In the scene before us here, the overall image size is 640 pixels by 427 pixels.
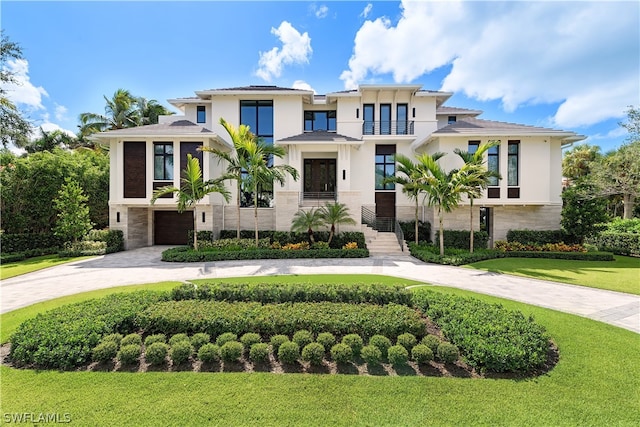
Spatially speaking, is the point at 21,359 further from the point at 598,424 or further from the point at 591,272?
the point at 591,272

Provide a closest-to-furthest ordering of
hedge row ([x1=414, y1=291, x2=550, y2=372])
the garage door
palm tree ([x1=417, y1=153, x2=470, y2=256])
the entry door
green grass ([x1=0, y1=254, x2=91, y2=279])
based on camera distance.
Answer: hedge row ([x1=414, y1=291, x2=550, y2=372]) < green grass ([x1=0, y1=254, x2=91, y2=279]) < palm tree ([x1=417, y1=153, x2=470, y2=256]) < the garage door < the entry door

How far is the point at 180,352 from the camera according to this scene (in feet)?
14.5

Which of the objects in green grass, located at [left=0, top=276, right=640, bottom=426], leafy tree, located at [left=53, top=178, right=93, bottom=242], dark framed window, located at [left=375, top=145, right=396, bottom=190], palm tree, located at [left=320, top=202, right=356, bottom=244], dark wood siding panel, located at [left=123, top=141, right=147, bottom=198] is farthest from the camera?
dark framed window, located at [left=375, top=145, right=396, bottom=190]

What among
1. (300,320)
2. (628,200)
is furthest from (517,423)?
(628,200)

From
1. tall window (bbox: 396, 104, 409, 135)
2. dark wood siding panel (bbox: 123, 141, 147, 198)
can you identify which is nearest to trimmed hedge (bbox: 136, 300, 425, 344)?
dark wood siding panel (bbox: 123, 141, 147, 198)

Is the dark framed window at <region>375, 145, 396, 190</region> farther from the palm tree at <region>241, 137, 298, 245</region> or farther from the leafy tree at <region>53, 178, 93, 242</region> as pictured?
the leafy tree at <region>53, 178, 93, 242</region>

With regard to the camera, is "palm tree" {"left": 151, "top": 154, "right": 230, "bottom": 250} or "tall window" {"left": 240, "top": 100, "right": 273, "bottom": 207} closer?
"palm tree" {"left": 151, "top": 154, "right": 230, "bottom": 250}

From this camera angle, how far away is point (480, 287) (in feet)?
30.7

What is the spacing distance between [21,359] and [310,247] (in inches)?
470

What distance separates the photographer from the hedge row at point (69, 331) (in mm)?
4355

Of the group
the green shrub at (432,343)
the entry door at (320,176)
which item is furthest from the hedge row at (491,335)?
the entry door at (320,176)

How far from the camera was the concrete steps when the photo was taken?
1638 cm

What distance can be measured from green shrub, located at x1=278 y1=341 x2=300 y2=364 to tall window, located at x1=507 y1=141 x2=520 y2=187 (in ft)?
58.4

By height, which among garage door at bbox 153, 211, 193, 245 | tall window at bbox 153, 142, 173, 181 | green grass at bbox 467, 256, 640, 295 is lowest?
green grass at bbox 467, 256, 640, 295
